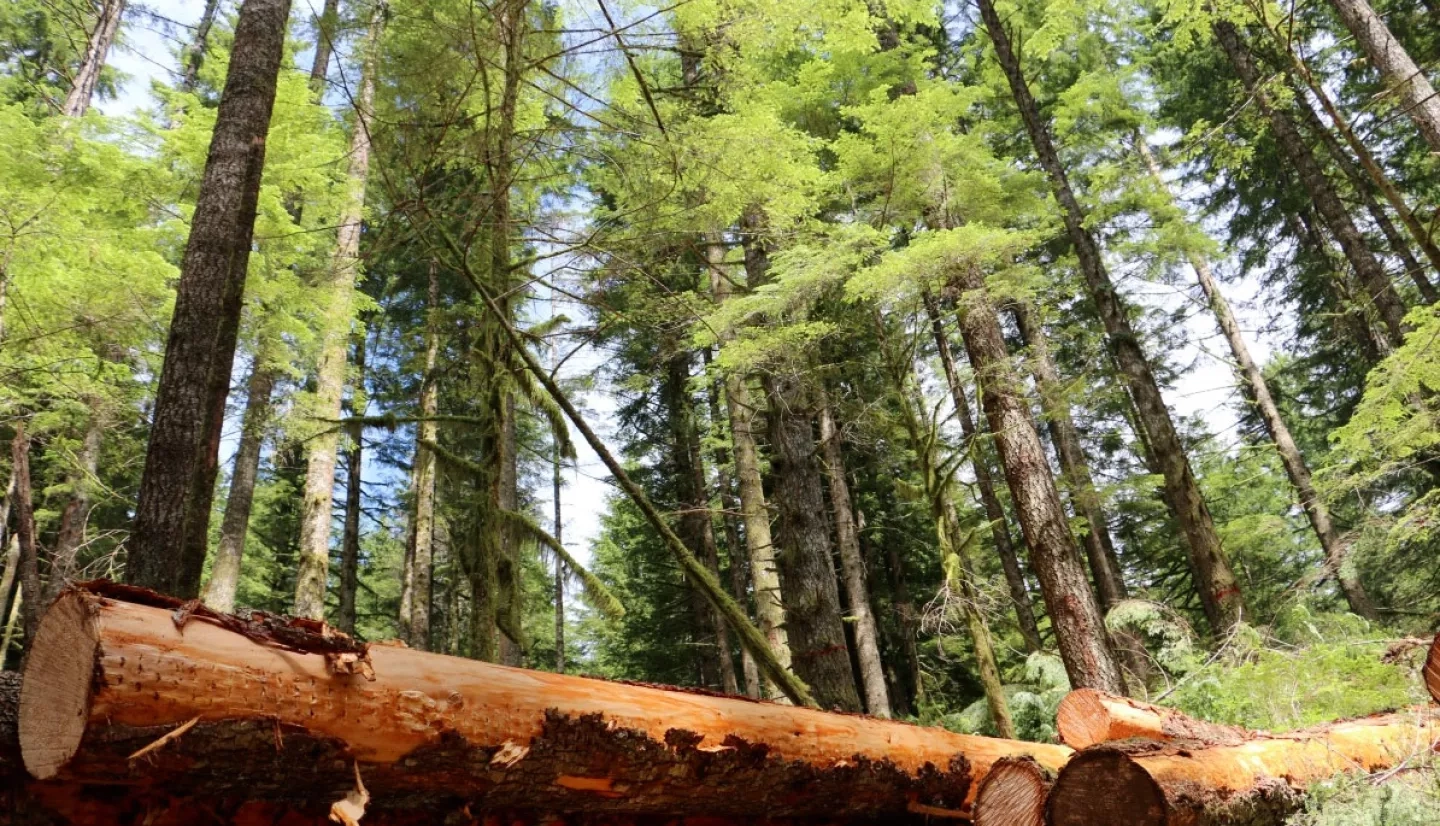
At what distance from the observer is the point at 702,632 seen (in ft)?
58.6

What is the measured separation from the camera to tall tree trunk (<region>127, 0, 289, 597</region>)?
454cm

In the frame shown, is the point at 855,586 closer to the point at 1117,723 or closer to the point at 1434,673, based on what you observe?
the point at 1117,723

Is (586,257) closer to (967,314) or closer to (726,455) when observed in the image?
(967,314)

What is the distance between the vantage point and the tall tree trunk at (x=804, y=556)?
25.5ft

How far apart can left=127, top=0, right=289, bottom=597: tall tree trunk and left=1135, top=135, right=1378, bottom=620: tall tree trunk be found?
1453 centimetres

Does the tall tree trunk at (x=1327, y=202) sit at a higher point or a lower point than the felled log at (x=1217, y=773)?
higher

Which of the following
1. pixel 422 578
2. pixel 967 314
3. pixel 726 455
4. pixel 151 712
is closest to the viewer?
pixel 151 712

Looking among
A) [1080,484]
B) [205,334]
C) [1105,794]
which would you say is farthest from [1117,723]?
[1080,484]

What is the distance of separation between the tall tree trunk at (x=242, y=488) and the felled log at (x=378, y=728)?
8438mm

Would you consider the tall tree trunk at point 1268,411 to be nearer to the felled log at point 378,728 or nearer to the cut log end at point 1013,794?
the cut log end at point 1013,794

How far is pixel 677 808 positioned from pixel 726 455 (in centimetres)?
1283

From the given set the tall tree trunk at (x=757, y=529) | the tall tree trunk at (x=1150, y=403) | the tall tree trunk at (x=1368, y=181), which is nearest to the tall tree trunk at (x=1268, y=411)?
the tall tree trunk at (x=1368, y=181)

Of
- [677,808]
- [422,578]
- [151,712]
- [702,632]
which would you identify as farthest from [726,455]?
[151,712]

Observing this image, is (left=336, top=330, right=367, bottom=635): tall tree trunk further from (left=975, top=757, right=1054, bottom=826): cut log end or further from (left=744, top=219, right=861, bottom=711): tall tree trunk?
(left=975, top=757, right=1054, bottom=826): cut log end
